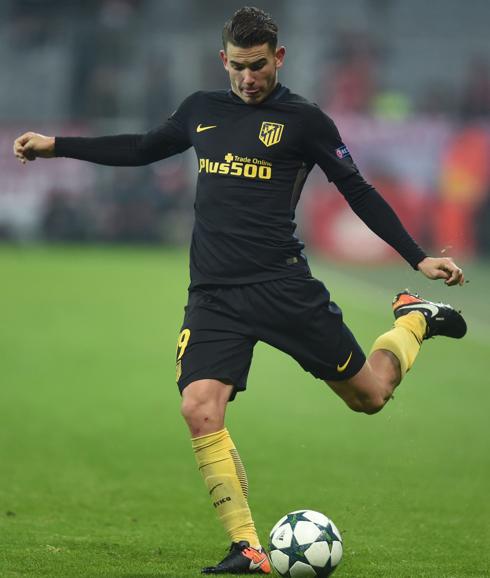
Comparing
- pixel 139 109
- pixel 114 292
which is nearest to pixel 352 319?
pixel 114 292

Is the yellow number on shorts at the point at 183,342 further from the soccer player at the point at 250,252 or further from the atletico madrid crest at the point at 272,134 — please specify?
the atletico madrid crest at the point at 272,134

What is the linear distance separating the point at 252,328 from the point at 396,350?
1144 mm

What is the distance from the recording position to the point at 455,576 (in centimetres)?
559

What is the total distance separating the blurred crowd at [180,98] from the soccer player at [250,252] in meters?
21.4

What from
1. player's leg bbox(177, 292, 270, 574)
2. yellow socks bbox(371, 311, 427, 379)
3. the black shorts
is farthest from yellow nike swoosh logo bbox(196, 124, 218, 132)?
yellow socks bbox(371, 311, 427, 379)

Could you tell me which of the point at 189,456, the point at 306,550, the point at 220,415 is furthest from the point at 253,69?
the point at 189,456

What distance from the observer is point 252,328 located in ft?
18.9

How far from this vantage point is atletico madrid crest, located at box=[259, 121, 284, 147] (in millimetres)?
5773

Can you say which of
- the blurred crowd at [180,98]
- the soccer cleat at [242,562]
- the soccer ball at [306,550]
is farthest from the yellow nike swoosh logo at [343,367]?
the blurred crowd at [180,98]

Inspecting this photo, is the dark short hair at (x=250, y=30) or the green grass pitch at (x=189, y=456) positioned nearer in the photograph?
the dark short hair at (x=250, y=30)

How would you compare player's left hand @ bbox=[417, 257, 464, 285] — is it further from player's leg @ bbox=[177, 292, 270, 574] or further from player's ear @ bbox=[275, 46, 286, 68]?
player's ear @ bbox=[275, 46, 286, 68]

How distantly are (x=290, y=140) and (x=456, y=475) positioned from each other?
327 cm

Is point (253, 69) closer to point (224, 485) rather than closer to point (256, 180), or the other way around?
point (256, 180)

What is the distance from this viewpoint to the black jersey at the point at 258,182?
228 inches
